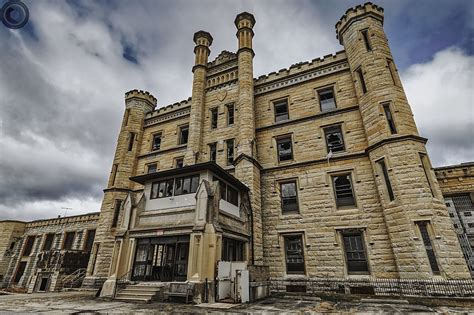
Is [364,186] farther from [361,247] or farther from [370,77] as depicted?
[370,77]

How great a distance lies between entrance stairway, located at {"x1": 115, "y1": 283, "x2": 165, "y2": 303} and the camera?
11077mm

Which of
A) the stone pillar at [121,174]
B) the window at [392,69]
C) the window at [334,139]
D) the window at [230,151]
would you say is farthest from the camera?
the window at [230,151]

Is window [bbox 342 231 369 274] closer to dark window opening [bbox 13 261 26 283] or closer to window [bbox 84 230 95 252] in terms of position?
window [bbox 84 230 95 252]

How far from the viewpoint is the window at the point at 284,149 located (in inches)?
712

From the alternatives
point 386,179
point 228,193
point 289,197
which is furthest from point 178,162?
point 386,179

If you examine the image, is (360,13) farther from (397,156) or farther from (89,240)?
(89,240)

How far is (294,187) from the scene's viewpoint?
55.5 feet

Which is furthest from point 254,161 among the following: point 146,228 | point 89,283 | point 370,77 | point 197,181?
point 89,283

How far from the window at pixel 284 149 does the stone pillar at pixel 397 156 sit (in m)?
5.28

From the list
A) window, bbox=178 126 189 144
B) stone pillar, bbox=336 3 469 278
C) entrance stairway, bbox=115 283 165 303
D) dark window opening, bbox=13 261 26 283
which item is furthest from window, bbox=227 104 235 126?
dark window opening, bbox=13 261 26 283

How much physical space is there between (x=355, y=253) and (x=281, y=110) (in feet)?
38.9

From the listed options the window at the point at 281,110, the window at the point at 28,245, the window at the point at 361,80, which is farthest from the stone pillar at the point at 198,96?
the window at the point at 28,245

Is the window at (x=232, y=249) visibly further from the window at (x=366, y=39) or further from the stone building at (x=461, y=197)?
the window at (x=366, y=39)

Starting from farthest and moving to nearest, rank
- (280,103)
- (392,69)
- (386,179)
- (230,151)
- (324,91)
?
(280,103)
(230,151)
(324,91)
(392,69)
(386,179)
